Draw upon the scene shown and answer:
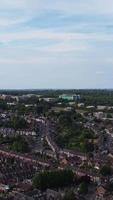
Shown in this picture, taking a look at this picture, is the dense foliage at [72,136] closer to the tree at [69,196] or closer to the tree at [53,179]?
→ the tree at [53,179]

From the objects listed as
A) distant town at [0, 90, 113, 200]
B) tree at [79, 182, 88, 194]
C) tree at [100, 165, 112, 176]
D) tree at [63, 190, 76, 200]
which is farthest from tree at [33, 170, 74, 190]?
tree at [100, 165, 112, 176]

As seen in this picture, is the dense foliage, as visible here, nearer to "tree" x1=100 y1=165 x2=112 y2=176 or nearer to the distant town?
the distant town

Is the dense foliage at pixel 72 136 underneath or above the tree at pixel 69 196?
above

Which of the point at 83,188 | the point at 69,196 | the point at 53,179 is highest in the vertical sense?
the point at 53,179

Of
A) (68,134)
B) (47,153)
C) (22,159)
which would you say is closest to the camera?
(22,159)

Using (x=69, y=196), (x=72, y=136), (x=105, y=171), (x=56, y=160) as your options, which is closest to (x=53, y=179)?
(x=69, y=196)

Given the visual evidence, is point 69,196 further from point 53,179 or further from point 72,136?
point 72,136

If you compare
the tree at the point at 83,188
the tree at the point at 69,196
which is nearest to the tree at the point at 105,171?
→ the tree at the point at 83,188

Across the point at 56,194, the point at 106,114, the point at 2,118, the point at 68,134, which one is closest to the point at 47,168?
the point at 56,194

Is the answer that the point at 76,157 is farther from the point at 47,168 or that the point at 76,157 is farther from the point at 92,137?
the point at 92,137

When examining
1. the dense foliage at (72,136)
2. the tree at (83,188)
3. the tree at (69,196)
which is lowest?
the tree at (83,188)

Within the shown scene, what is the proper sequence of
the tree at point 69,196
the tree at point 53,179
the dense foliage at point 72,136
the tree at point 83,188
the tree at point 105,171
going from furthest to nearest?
1. the dense foliage at point 72,136
2. the tree at point 105,171
3. the tree at point 53,179
4. the tree at point 83,188
5. the tree at point 69,196
